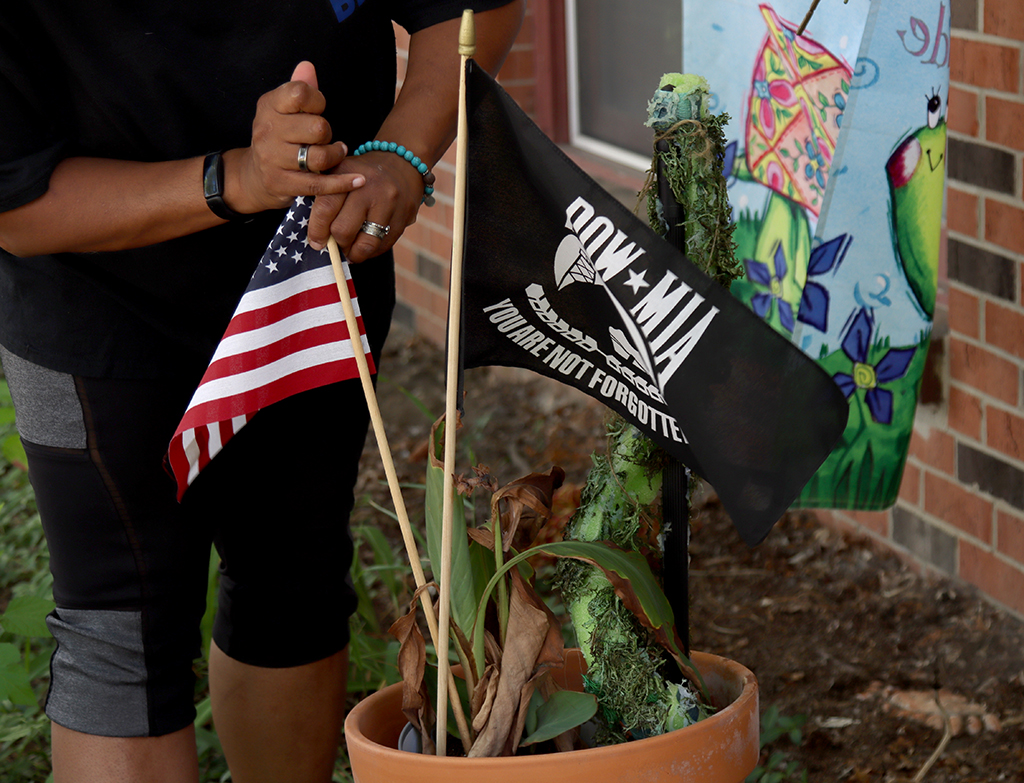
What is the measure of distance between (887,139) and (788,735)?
1132 mm

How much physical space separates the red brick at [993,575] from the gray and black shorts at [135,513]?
154 centimetres

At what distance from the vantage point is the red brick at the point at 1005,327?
7.52ft

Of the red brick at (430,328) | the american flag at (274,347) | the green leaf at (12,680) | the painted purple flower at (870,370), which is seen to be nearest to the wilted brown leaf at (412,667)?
the american flag at (274,347)

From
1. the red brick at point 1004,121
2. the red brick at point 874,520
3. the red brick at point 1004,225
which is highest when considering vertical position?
the red brick at point 1004,121

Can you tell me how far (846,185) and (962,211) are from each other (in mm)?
533

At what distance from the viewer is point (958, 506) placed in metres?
2.55

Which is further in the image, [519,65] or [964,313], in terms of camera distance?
[519,65]

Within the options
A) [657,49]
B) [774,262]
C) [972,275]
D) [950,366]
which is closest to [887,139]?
[774,262]

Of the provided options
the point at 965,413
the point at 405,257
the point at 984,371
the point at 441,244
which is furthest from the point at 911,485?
the point at 405,257

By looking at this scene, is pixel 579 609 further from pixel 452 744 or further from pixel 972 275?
pixel 972 275

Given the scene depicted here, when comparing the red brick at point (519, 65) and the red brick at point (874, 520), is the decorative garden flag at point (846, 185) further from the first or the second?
the red brick at point (519, 65)

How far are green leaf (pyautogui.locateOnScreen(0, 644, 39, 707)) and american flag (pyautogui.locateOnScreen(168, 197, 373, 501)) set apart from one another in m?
0.68

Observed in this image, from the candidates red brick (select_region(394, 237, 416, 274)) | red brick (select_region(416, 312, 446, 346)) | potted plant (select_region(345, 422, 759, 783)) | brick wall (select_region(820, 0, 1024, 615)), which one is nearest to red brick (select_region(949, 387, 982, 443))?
brick wall (select_region(820, 0, 1024, 615))

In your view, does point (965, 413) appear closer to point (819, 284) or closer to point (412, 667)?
point (819, 284)
